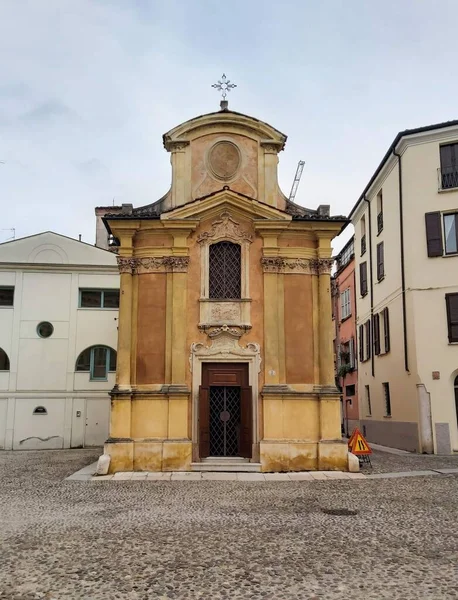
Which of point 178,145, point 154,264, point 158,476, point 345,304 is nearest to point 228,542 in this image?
point 158,476

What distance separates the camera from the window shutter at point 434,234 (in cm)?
2164

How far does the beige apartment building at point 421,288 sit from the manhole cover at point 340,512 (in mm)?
11590

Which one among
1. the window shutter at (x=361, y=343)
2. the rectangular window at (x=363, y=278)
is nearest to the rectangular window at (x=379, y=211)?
the rectangular window at (x=363, y=278)

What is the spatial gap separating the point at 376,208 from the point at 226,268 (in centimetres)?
1215

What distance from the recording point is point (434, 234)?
2173cm

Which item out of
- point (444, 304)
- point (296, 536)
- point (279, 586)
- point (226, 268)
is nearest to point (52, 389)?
point (226, 268)

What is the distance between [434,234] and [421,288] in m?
2.09

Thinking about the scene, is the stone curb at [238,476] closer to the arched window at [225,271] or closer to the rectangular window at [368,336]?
the arched window at [225,271]

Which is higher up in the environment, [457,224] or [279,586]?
[457,224]

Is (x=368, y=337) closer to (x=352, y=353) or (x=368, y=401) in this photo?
(x=368, y=401)

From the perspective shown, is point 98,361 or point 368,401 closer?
point 98,361

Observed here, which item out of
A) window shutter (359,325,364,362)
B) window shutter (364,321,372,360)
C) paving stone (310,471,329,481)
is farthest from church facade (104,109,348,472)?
window shutter (359,325,364,362)

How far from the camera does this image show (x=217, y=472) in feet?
50.1

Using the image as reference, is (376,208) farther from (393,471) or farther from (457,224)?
(393,471)
